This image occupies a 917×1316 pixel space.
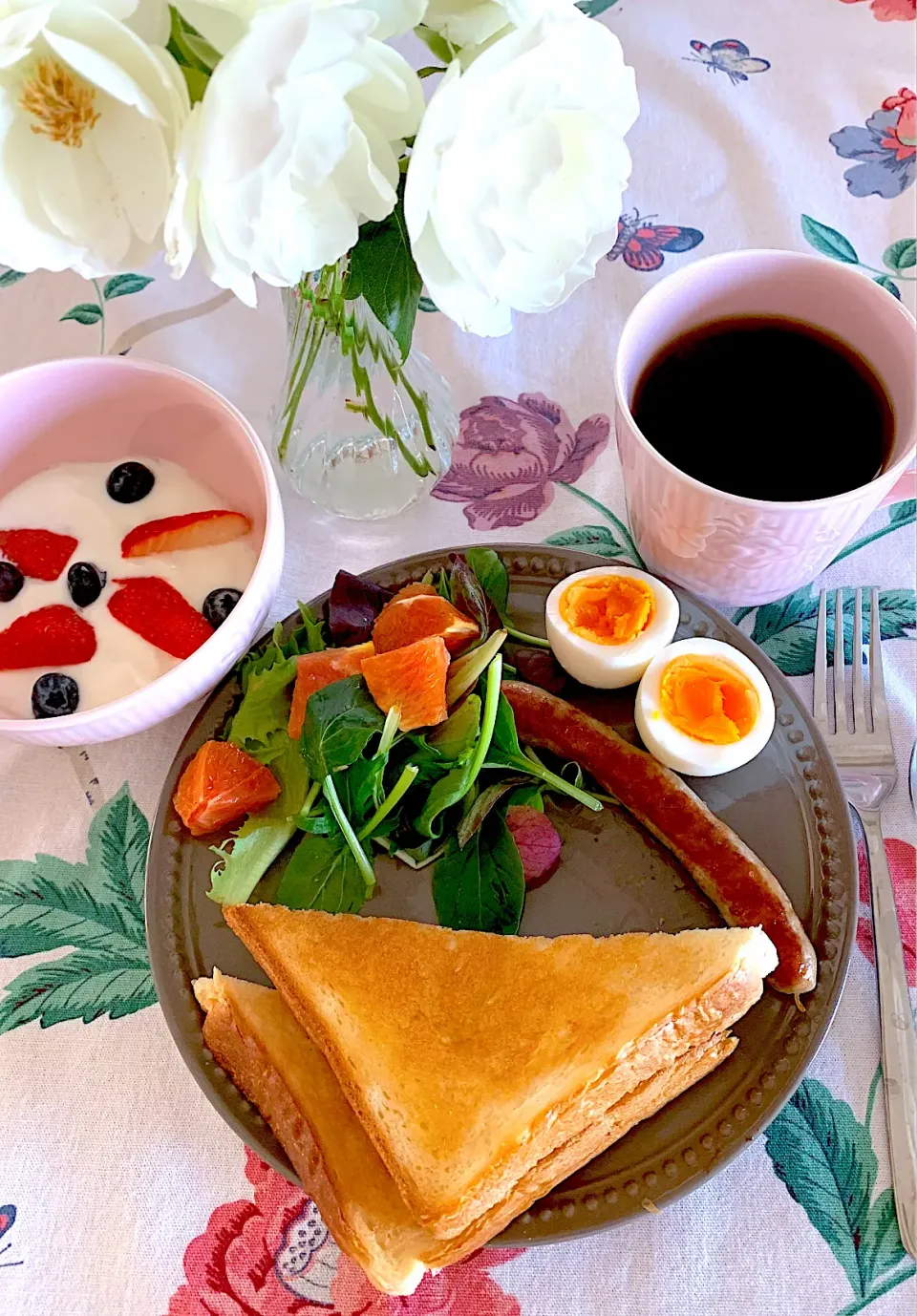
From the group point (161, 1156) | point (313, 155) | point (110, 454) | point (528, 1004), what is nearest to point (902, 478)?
point (528, 1004)

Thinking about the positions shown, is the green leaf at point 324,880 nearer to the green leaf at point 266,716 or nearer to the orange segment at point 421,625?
the green leaf at point 266,716

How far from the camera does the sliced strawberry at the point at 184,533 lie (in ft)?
4.26

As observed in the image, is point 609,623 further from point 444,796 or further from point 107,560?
point 107,560

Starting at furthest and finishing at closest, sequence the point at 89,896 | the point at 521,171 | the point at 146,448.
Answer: the point at 146,448, the point at 89,896, the point at 521,171

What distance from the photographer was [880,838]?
3.92 feet

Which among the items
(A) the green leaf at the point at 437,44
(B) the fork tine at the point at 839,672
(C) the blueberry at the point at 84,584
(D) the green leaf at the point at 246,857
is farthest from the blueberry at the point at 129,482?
(B) the fork tine at the point at 839,672

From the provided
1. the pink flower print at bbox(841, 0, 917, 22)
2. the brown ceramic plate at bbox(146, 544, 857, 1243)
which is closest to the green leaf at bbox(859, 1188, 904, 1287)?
the brown ceramic plate at bbox(146, 544, 857, 1243)

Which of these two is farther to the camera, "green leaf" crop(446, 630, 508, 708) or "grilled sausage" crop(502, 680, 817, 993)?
"green leaf" crop(446, 630, 508, 708)

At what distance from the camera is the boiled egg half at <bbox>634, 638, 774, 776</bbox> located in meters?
1.16

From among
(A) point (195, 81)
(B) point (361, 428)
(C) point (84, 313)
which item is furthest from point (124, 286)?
(A) point (195, 81)

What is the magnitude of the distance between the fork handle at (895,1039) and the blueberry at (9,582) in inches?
44.6

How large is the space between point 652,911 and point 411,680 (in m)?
0.40

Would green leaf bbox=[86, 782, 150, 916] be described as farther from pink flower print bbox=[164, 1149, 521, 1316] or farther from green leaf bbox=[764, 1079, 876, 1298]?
green leaf bbox=[764, 1079, 876, 1298]

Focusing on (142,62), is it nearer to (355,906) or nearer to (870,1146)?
(355,906)
